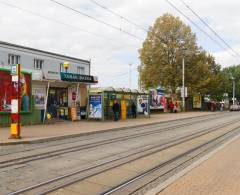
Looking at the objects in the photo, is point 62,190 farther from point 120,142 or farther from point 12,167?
point 120,142

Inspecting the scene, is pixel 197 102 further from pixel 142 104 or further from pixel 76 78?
pixel 76 78

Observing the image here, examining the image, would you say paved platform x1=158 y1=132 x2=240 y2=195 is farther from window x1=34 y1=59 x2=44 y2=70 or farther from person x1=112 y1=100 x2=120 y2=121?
window x1=34 y1=59 x2=44 y2=70

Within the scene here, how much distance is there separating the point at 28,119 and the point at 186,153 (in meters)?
12.8

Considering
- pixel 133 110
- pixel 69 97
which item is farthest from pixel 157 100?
pixel 69 97

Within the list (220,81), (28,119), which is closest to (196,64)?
(220,81)

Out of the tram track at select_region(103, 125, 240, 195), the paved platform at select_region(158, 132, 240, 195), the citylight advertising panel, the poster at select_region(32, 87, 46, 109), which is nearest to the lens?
the paved platform at select_region(158, 132, 240, 195)

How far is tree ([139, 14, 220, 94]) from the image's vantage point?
59.1 meters

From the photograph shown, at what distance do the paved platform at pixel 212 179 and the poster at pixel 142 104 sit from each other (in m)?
23.9

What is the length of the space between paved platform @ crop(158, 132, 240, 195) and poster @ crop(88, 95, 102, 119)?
17419 mm

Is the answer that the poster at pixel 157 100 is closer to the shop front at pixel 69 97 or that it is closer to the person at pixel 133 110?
the person at pixel 133 110

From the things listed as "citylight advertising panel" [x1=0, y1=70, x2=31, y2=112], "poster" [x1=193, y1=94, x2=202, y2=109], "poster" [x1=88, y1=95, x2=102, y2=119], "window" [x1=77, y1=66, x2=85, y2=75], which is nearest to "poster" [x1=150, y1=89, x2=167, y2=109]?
"window" [x1=77, y1=66, x2=85, y2=75]

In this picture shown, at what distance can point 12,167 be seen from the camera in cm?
943

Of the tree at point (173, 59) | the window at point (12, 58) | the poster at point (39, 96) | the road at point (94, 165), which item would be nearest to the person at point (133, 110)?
the poster at point (39, 96)

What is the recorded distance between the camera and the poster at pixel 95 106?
28.4 m
